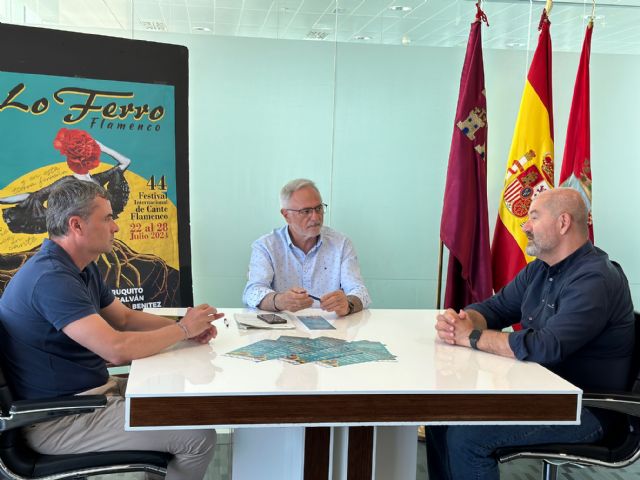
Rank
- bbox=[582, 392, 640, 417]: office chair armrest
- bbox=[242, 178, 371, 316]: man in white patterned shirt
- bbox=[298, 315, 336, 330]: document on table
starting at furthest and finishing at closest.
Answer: bbox=[242, 178, 371, 316]: man in white patterned shirt, bbox=[298, 315, 336, 330]: document on table, bbox=[582, 392, 640, 417]: office chair armrest

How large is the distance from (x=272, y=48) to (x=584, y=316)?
264cm

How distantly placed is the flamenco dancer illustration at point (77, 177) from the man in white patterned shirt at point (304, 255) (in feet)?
2.23

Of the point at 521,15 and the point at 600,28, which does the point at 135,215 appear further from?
the point at 600,28

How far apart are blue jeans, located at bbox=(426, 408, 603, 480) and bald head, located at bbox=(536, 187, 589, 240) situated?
0.64 m

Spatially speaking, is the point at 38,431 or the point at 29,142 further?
the point at 29,142

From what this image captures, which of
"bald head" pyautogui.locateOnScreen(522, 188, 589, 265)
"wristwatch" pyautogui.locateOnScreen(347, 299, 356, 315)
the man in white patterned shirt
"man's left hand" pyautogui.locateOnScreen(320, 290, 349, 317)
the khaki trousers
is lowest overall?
the khaki trousers

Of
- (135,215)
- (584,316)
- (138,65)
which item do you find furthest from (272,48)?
(584,316)

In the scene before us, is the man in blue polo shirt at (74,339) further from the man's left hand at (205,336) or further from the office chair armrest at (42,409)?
the office chair armrest at (42,409)

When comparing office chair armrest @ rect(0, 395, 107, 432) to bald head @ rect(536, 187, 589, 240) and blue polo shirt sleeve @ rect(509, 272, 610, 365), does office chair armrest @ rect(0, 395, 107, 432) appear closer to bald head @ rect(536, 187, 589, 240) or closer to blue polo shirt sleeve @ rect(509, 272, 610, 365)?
blue polo shirt sleeve @ rect(509, 272, 610, 365)

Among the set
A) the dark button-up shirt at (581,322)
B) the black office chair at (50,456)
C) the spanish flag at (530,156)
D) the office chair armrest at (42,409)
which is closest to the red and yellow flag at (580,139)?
the spanish flag at (530,156)

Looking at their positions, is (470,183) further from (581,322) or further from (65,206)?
(65,206)

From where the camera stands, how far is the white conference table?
175 centimetres

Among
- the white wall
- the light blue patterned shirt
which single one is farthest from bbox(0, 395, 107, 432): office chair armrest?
the white wall

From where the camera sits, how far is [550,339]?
2195 mm
